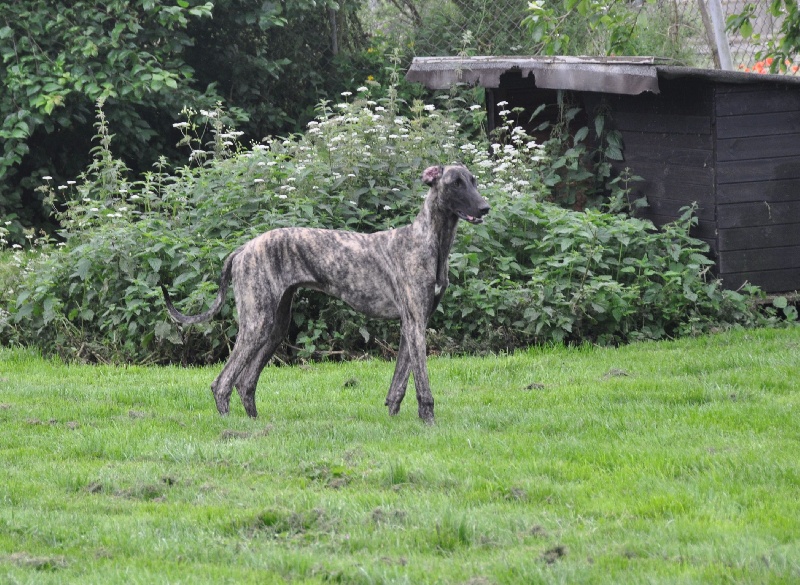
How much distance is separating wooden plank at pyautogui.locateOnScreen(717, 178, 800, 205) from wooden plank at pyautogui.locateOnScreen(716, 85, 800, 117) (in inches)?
26.3

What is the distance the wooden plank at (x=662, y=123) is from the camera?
1038cm

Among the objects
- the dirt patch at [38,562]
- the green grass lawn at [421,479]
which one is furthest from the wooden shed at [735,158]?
the dirt patch at [38,562]

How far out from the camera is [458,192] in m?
6.77

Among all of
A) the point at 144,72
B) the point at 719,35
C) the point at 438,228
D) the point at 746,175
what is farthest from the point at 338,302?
the point at 719,35

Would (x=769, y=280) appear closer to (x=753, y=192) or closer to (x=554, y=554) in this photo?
(x=753, y=192)

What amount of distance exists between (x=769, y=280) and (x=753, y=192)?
847 mm

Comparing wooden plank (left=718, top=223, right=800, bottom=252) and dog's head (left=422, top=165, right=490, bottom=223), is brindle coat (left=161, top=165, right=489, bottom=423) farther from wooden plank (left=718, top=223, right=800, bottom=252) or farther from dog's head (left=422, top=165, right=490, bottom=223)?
wooden plank (left=718, top=223, right=800, bottom=252)

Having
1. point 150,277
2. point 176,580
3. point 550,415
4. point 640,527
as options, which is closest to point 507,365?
point 550,415

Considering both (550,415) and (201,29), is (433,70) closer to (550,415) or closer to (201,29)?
(201,29)

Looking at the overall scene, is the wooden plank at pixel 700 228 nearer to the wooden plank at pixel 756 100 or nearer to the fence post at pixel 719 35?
the wooden plank at pixel 756 100

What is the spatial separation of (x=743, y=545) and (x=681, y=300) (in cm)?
558

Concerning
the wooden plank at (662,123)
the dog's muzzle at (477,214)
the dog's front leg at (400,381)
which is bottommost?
the dog's front leg at (400,381)

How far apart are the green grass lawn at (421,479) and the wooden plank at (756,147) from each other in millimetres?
A: 2381

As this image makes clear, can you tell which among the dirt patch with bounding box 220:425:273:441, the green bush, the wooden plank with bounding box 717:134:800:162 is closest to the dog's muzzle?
the dirt patch with bounding box 220:425:273:441
